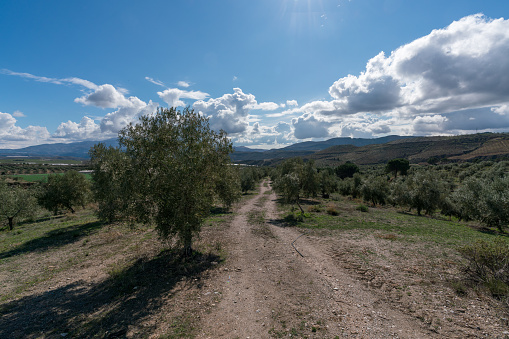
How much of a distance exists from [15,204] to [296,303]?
42.2m

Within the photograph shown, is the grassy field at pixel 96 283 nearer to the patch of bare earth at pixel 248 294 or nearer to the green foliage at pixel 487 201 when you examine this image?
the patch of bare earth at pixel 248 294

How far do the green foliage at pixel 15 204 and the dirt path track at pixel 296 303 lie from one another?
35.8m

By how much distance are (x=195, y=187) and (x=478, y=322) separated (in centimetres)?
1403

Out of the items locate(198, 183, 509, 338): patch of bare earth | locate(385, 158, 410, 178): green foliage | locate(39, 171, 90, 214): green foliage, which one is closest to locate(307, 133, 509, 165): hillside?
locate(385, 158, 410, 178): green foliage

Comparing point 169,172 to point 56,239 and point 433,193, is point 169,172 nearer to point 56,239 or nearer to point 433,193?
point 56,239

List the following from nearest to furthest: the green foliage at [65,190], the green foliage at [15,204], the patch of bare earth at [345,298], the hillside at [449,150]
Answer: the patch of bare earth at [345,298], the green foliage at [15,204], the green foliage at [65,190], the hillside at [449,150]

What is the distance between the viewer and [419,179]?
3728cm

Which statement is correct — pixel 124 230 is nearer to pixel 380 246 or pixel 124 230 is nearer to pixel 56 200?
pixel 56 200

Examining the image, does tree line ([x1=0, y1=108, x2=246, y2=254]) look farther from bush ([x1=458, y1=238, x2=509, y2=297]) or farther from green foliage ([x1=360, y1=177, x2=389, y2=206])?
green foliage ([x1=360, y1=177, x2=389, y2=206])

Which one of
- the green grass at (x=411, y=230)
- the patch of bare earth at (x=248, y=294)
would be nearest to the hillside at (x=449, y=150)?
the green grass at (x=411, y=230)

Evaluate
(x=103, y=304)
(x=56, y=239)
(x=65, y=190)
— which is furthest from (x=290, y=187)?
(x=65, y=190)

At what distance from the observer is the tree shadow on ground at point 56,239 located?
768 inches

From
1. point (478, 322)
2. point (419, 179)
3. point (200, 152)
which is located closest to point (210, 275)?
point (200, 152)

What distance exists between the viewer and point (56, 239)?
2261cm
